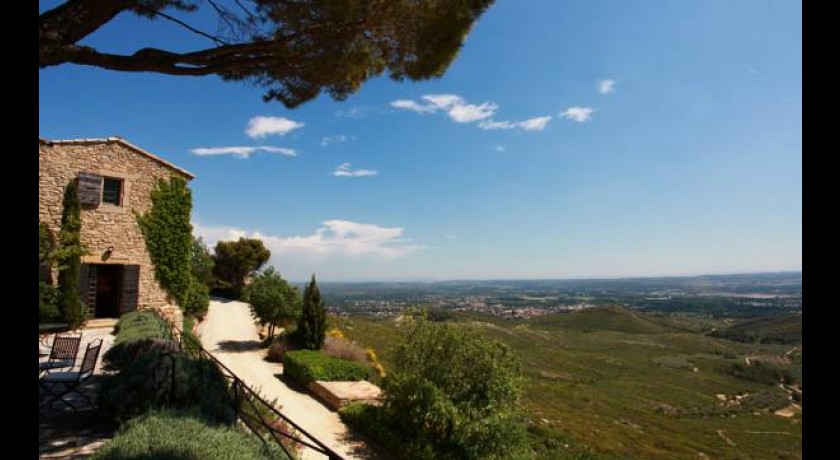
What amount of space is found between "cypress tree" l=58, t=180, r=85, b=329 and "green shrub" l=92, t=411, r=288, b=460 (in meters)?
10.0

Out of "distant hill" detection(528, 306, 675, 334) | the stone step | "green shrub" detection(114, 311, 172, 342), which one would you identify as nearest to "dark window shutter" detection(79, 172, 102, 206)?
the stone step

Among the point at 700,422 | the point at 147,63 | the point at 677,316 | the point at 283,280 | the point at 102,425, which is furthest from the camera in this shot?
the point at 677,316

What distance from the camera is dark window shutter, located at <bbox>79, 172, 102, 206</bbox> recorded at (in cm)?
1298

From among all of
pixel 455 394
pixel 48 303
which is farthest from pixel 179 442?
pixel 48 303

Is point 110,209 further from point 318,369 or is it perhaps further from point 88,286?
point 318,369

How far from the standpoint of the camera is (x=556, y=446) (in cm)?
1049

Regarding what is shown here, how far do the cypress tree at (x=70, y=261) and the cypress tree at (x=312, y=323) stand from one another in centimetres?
615

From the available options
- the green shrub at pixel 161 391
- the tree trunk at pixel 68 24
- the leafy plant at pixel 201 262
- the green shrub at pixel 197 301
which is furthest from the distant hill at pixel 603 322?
the tree trunk at pixel 68 24

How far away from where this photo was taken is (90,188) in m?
13.1

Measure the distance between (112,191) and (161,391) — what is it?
1073cm

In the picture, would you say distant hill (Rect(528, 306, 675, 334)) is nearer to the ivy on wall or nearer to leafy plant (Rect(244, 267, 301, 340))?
leafy plant (Rect(244, 267, 301, 340))

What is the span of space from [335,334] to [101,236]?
8760 millimetres

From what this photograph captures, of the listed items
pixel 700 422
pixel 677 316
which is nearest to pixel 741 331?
pixel 677 316
